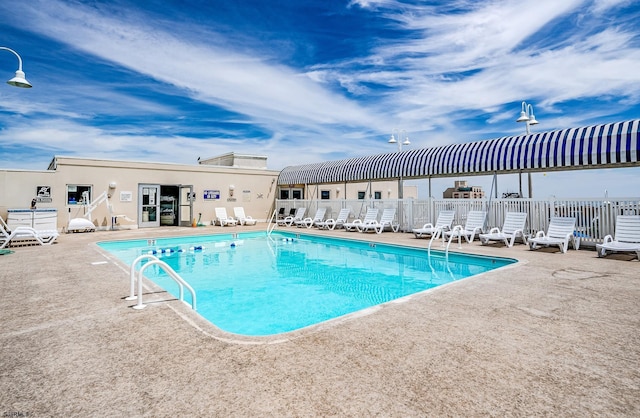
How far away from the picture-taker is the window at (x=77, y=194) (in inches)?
596

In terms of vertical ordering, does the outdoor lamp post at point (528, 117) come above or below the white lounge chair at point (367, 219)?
above

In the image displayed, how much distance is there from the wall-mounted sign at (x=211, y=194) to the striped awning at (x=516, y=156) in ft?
22.7

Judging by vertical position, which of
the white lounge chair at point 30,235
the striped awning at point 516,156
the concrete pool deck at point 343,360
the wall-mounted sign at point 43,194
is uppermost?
the striped awning at point 516,156

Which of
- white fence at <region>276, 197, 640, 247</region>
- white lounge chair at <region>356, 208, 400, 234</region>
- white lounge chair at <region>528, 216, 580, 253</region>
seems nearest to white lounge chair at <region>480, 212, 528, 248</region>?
white fence at <region>276, 197, 640, 247</region>

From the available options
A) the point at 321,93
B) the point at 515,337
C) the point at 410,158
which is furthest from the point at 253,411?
the point at 321,93

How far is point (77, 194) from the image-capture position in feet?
50.4

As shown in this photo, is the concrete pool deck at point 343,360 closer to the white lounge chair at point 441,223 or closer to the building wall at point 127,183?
the white lounge chair at point 441,223

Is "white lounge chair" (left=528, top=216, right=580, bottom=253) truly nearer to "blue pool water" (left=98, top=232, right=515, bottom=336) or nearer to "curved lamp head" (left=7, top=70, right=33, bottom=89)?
"blue pool water" (left=98, top=232, right=515, bottom=336)

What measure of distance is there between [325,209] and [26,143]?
813 inches

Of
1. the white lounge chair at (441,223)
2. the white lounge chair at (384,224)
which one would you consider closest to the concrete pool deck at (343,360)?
the white lounge chair at (441,223)

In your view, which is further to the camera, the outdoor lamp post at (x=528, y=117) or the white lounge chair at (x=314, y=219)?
the white lounge chair at (x=314, y=219)

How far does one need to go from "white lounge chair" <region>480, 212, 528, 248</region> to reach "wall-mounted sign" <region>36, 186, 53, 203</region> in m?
17.2

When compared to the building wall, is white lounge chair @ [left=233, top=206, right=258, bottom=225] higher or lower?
lower

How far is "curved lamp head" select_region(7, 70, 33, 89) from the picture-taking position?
8133 millimetres
